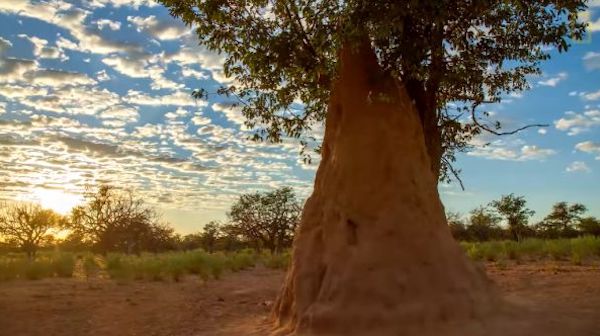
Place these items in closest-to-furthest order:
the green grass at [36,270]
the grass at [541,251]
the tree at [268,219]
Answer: the green grass at [36,270] → the grass at [541,251] → the tree at [268,219]

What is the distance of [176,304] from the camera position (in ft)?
32.5

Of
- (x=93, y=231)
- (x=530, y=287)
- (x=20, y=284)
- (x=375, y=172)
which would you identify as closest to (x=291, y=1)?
(x=375, y=172)

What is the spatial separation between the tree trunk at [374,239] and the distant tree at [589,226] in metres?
38.8

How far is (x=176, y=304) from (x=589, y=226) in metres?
39.0

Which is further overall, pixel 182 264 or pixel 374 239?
pixel 182 264

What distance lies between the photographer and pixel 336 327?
5773mm

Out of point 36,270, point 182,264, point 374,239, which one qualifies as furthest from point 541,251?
point 36,270

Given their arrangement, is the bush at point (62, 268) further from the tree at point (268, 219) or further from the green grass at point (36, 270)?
the tree at point (268, 219)

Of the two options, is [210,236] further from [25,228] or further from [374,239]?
[374,239]

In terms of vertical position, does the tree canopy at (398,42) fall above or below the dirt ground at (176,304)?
above

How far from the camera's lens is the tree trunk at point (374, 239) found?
5789mm

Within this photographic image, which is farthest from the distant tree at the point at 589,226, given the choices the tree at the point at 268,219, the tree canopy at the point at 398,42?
the tree canopy at the point at 398,42

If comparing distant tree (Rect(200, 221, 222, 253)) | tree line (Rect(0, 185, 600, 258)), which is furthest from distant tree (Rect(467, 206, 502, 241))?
distant tree (Rect(200, 221, 222, 253))

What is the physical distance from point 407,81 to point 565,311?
3557 millimetres
